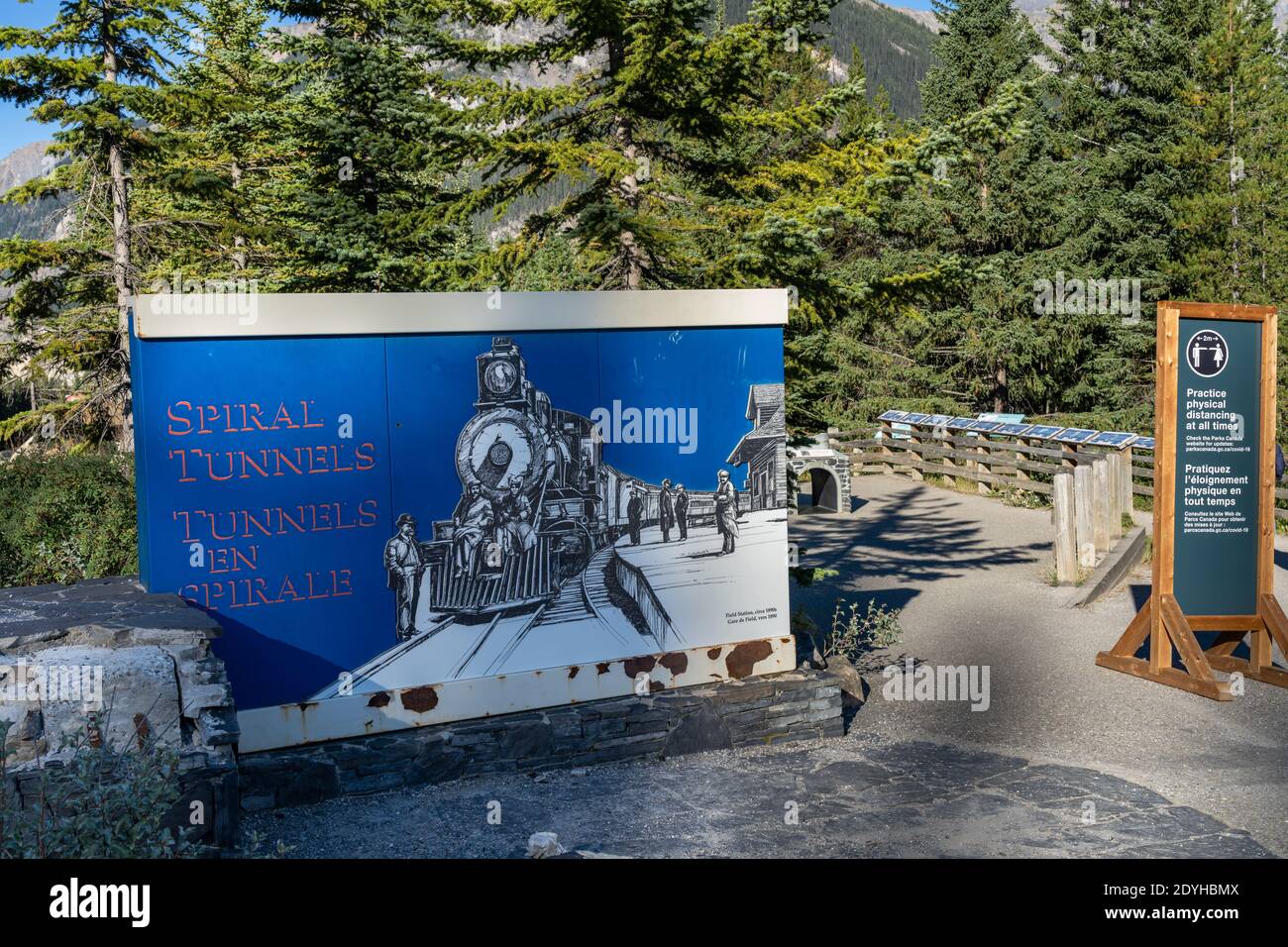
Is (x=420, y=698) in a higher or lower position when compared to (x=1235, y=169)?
lower

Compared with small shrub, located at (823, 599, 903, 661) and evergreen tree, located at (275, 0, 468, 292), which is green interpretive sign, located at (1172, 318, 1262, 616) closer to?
small shrub, located at (823, 599, 903, 661)

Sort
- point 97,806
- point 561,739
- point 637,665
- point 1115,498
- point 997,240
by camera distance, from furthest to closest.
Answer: point 997,240
point 1115,498
point 637,665
point 561,739
point 97,806

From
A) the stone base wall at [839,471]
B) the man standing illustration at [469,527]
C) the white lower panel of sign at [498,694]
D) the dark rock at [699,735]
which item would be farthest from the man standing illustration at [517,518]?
the stone base wall at [839,471]

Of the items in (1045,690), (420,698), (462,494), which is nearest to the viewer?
(420,698)

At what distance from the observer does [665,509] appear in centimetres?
750

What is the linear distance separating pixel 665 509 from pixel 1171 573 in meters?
4.54

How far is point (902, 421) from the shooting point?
2722 cm

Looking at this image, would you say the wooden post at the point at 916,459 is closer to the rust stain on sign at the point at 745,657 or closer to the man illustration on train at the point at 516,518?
the rust stain on sign at the point at 745,657

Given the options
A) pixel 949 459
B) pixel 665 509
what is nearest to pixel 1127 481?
pixel 949 459

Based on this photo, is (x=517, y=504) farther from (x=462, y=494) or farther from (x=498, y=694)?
(x=498, y=694)

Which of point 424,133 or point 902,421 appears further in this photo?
point 902,421
